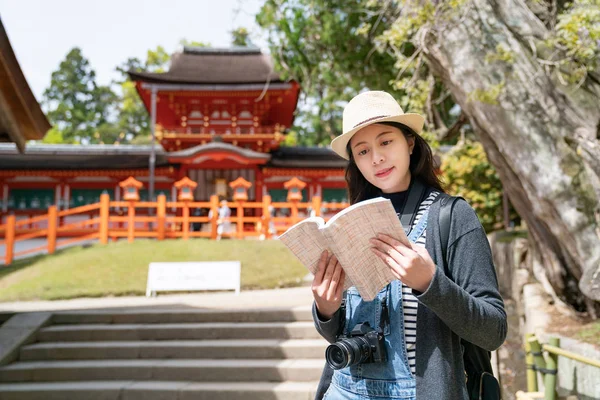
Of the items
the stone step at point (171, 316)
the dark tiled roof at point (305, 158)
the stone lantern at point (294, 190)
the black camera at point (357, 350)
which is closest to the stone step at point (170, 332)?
the stone step at point (171, 316)

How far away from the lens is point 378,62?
11.1 m

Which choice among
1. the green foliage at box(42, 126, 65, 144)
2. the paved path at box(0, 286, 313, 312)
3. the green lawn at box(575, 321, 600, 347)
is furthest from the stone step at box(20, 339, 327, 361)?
the green foliage at box(42, 126, 65, 144)

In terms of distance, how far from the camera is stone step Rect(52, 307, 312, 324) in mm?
6566

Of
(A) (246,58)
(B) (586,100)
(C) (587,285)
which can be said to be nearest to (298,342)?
(C) (587,285)

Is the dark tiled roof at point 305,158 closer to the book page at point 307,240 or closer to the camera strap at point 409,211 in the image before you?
the camera strap at point 409,211

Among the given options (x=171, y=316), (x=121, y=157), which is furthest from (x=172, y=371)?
(x=121, y=157)

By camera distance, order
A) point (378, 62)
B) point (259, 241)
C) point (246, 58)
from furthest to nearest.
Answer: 1. point (246, 58)
2. point (259, 241)
3. point (378, 62)

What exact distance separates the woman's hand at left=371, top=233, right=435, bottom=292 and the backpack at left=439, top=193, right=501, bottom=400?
0.66 feet

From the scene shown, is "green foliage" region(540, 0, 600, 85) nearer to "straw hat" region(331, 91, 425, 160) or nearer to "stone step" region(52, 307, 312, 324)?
"straw hat" region(331, 91, 425, 160)

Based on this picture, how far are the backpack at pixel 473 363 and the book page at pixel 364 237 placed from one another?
22 centimetres

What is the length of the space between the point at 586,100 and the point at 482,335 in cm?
543

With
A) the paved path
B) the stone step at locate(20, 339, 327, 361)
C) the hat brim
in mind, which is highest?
the hat brim

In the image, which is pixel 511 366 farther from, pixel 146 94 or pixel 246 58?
pixel 246 58

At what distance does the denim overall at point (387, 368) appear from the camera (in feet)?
4.91
